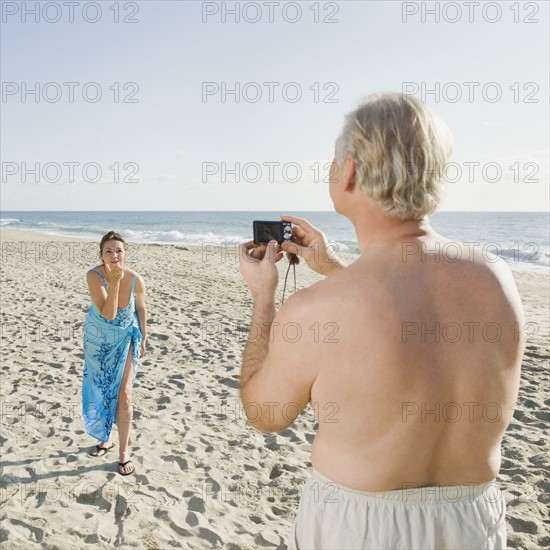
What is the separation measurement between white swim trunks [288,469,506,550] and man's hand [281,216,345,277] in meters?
0.82

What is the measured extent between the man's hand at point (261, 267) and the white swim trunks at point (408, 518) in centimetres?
57

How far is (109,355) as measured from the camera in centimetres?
437

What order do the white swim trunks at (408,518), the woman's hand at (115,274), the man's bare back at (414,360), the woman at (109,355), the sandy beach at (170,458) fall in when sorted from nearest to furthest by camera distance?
the man's bare back at (414,360) → the white swim trunks at (408,518) → the sandy beach at (170,458) → the woman's hand at (115,274) → the woman at (109,355)

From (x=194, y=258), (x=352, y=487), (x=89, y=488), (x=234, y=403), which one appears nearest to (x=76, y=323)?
(x=234, y=403)

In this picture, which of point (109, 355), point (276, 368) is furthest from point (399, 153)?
point (109, 355)

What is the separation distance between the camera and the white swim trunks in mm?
1335

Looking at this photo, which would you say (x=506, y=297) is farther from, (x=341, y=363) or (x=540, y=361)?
(x=540, y=361)

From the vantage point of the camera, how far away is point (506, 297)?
4.29 ft

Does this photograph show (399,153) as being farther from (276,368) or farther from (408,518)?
(408,518)

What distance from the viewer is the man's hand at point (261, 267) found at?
1.60 meters

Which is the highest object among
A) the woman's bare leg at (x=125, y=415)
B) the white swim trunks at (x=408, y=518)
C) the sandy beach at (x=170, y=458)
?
the white swim trunks at (x=408, y=518)

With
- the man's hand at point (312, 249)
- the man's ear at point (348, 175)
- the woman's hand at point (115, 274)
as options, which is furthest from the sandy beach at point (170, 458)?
the man's ear at point (348, 175)

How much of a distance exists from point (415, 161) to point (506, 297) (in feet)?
1.35

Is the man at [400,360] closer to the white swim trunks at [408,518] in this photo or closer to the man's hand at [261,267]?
the white swim trunks at [408,518]
